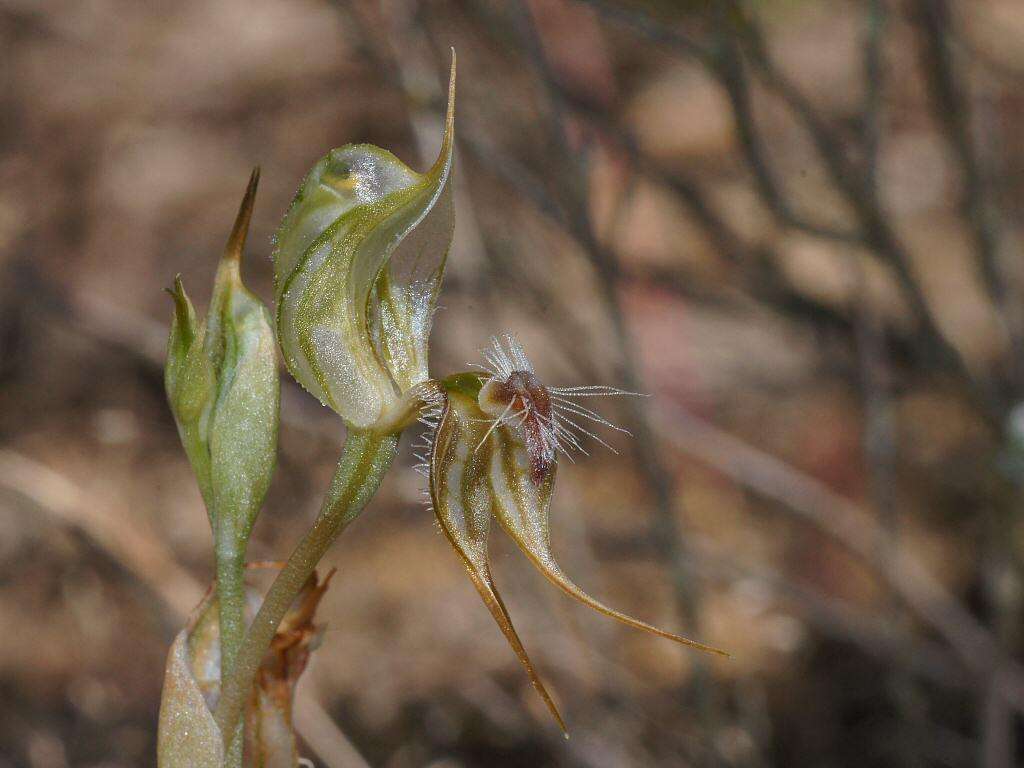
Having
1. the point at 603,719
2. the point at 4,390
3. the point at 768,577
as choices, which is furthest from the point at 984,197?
the point at 4,390

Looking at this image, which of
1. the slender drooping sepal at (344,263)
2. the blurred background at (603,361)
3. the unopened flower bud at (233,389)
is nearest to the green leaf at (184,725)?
the unopened flower bud at (233,389)

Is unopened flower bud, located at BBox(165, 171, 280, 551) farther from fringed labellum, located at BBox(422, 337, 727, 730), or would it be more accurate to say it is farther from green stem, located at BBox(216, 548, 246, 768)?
fringed labellum, located at BBox(422, 337, 727, 730)

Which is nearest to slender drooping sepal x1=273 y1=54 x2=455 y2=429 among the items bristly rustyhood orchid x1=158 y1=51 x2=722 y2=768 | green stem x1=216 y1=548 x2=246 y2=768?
bristly rustyhood orchid x1=158 y1=51 x2=722 y2=768

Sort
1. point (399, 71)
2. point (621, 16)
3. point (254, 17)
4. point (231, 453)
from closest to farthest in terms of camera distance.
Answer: point (231, 453) → point (621, 16) → point (399, 71) → point (254, 17)

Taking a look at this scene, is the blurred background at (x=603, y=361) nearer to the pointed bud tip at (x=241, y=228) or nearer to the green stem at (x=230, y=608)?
the pointed bud tip at (x=241, y=228)

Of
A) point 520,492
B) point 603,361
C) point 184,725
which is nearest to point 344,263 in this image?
point 520,492

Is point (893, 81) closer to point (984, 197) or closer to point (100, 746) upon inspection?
point (984, 197)

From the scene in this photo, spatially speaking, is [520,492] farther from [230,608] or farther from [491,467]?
[230,608]
